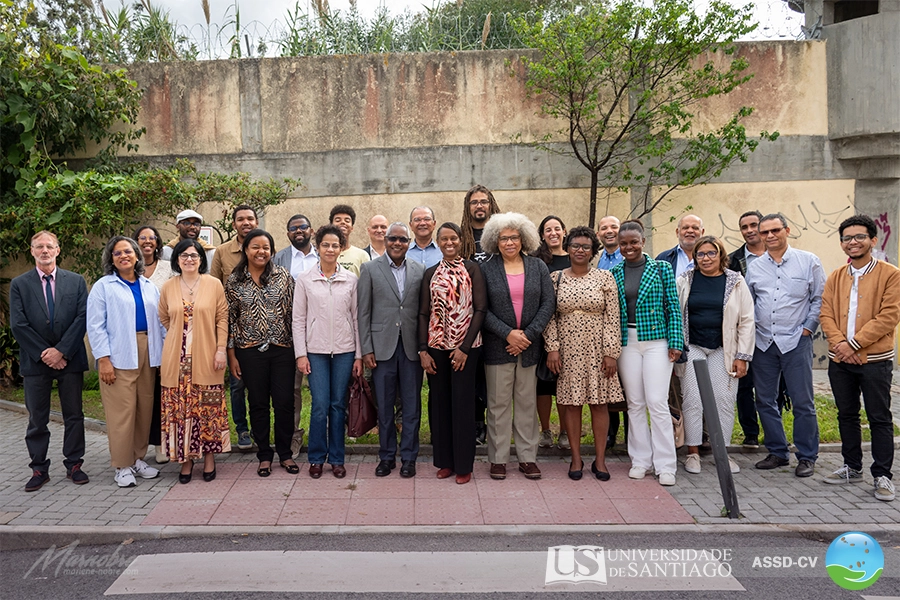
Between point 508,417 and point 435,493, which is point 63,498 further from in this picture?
point 508,417

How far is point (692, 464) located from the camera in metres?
5.95

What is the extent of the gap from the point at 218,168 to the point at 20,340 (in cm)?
498

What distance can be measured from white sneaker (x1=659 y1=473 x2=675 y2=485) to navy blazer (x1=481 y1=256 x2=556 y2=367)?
1.42 meters

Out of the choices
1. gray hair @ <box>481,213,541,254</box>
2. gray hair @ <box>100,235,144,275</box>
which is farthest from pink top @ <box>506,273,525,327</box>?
gray hair @ <box>100,235,144,275</box>

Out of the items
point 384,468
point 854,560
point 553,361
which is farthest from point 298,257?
point 854,560

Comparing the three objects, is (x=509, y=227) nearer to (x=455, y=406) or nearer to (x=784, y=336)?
(x=455, y=406)

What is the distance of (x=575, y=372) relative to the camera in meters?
5.73

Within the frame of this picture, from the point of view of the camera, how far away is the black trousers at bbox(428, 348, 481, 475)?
565 centimetres

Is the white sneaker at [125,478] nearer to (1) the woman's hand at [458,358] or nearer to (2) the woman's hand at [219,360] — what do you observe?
(2) the woman's hand at [219,360]

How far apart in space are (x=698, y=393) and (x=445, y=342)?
2.36 m

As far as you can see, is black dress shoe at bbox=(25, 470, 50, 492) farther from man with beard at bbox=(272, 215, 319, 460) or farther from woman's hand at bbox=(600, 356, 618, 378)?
woman's hand at bbox=(600, 356, 618, 378)

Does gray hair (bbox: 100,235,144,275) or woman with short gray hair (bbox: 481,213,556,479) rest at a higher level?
gray hair (bbox: 100,235,144,275)

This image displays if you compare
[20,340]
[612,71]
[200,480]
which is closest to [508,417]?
[200,480]

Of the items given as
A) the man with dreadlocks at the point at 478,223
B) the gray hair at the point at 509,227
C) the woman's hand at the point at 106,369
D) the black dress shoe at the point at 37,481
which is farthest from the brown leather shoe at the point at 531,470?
the black dress shoe at the point at 37,481
